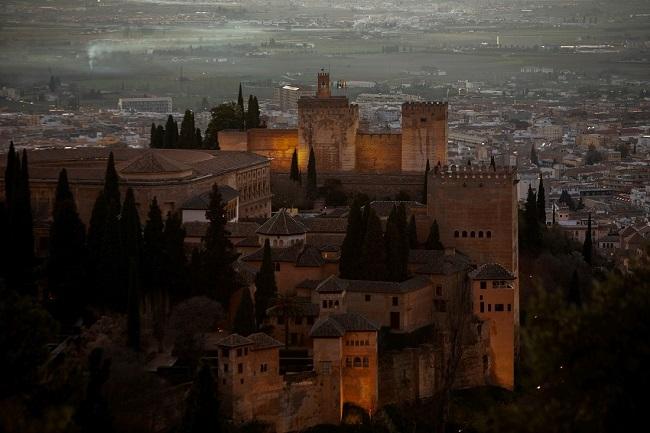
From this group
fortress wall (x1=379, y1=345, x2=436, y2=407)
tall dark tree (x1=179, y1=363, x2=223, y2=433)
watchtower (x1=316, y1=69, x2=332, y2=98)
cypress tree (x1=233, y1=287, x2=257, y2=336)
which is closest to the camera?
tall dark tree (x1=179, y1=363, x2=223, y2=433)

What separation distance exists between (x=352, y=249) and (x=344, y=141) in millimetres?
12329

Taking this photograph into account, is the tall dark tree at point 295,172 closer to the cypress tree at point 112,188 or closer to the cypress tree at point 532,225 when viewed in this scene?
the cypress tree at point 532,225

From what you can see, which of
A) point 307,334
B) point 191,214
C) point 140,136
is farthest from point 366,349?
point 140,136

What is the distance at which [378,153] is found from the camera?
4231 centimetres

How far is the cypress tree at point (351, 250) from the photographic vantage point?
97.0ft

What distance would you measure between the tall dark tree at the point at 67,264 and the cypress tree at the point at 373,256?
4298 millimetres

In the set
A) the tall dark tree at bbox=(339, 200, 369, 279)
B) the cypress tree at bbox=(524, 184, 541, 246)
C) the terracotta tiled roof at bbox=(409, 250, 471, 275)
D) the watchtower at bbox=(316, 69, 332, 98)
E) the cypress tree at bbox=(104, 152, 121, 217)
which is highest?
the watchtower at bbox=(316, 69, 332, 98)

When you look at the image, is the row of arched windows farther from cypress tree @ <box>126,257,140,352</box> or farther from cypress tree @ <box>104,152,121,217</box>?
cypress tree @ <box>126,257,140,352</box>

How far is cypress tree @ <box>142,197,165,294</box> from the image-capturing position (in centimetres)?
2853

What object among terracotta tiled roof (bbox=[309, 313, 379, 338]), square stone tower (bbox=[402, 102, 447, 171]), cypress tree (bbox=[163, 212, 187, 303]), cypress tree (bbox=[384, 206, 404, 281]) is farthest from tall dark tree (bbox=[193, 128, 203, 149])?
terracotta tiled roof (bbox=[309, 313, 379, 338])

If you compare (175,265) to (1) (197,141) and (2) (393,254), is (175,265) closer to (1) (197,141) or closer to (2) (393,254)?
(2) (393,254)

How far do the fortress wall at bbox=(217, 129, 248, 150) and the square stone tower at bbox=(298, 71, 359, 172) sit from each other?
4.07ft

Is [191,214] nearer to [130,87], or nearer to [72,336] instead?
[72,336]

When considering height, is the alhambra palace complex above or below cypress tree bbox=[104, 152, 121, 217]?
below
